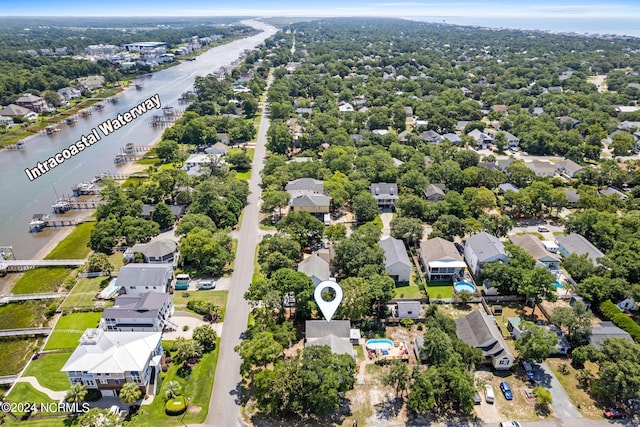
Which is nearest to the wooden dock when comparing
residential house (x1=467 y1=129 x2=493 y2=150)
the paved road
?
the paved road

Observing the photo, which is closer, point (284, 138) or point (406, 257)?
point (406, 257)

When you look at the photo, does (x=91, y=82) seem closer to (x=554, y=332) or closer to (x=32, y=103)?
(x=32, y=103)

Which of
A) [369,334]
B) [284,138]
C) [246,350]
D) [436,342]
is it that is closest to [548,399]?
[436,342]

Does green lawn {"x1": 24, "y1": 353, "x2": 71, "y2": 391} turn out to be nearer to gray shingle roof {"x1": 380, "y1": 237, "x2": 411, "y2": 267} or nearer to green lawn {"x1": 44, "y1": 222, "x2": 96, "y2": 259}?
green lawn {"x1": 44, "y1": 222, "x2": 96, "y2": 259}

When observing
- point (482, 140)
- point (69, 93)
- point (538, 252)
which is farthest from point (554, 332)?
point (69, 93)

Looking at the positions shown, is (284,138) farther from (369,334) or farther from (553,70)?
(553,70)

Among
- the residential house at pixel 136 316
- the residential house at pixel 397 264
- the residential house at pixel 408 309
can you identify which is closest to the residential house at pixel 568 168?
the residential house at pixel 397 264

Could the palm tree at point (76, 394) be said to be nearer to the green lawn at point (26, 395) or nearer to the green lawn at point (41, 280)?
the green lawn at point (26, 395)
